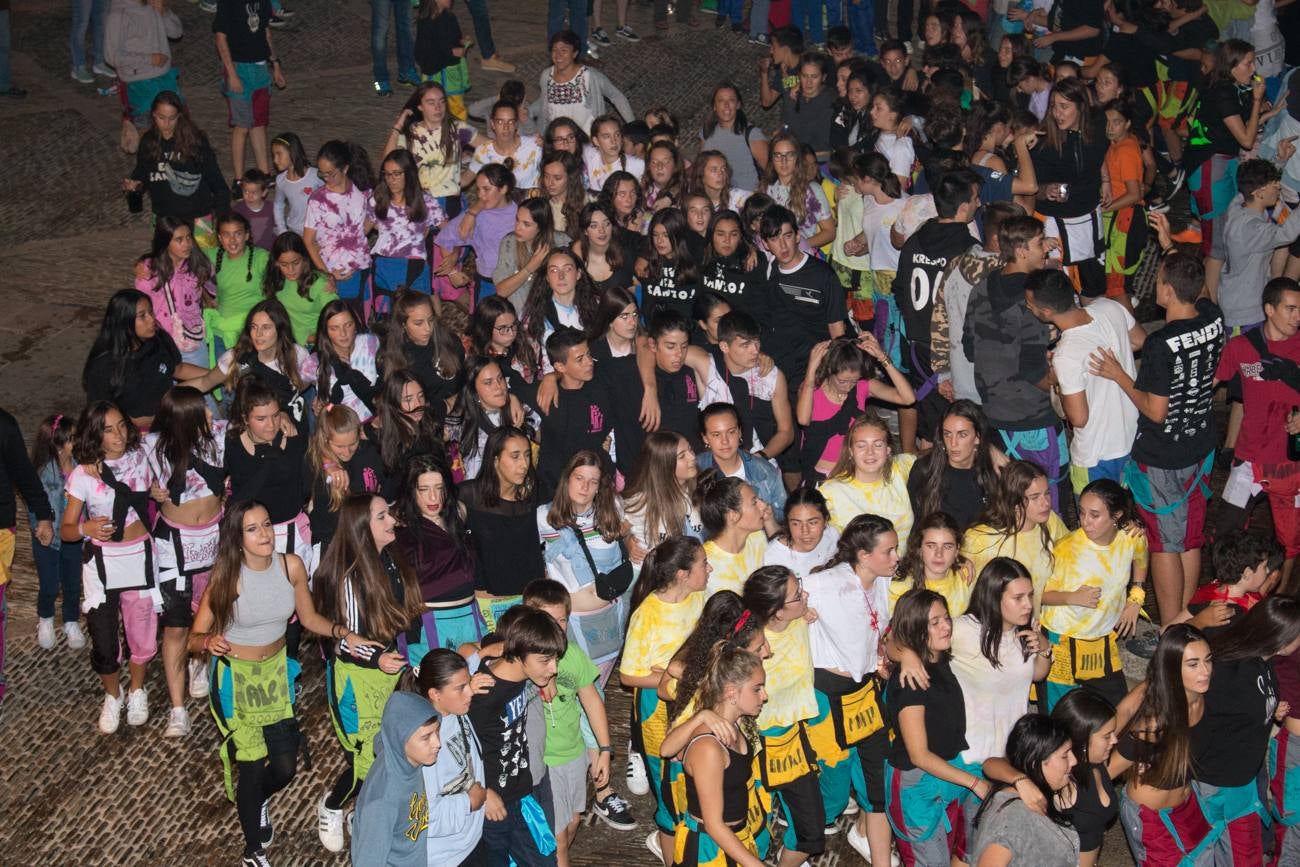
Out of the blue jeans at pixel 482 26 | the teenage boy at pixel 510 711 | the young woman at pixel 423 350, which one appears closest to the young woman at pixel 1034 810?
the teenage boy at pixel 510 711

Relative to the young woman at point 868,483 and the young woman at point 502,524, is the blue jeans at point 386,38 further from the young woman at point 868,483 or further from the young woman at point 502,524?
the young woman at point 868,483

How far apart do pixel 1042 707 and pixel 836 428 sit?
1930 millimetres

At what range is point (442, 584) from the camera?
737 centimetres

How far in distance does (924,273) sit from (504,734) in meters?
4.21

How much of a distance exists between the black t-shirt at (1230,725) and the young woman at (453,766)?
3.00 meters

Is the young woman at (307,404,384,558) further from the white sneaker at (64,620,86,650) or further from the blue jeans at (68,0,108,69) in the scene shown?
the blue jeans at (68,0,108,69)

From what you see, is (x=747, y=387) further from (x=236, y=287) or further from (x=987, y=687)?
(x=236, y=287)

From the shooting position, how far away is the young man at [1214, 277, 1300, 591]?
8.45m

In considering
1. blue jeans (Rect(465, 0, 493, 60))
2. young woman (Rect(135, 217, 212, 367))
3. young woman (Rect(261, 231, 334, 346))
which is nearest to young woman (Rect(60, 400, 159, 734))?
young woman (Rect(135, 217, 212, 367))

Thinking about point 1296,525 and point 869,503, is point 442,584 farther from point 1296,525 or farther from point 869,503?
point 1296,525

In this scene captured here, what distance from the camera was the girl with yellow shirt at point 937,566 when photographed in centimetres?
703

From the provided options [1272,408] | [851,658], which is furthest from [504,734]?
[1272,408]

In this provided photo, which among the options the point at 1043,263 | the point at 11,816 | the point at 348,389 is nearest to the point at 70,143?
the point at 348,389

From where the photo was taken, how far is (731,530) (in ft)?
23.6
